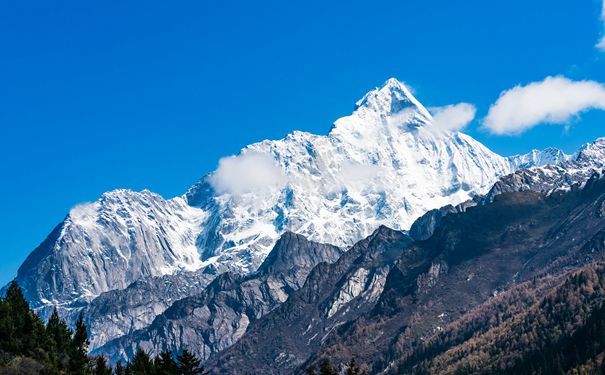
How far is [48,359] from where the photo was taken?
149625 mm

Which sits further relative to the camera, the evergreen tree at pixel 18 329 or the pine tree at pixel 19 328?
the pine tree at pixel 19 328

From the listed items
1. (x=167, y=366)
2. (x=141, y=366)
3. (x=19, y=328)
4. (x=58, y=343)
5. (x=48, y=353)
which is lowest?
(x=167, y=366)

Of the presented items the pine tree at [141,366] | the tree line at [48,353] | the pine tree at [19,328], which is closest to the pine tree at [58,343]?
the tree line at [48,353]

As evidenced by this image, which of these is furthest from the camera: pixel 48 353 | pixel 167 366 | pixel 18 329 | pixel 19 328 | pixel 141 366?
pixel 19 328

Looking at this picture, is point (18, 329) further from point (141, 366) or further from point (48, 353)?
point (141, 366)

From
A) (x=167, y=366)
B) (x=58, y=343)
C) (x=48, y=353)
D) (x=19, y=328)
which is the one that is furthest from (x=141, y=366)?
(x=19, y=328)

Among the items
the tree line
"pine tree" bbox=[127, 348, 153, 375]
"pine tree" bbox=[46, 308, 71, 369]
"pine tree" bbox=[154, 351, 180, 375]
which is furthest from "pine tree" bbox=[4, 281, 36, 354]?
"pine tree" bbox=[154, 351, 180, 375]

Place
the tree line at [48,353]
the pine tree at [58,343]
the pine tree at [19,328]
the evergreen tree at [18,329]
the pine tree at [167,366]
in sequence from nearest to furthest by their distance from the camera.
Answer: the pine tree at [167,366]
the tree line at [48,353]
the evergreen tree at [18,329]
the pine tree at [19,328]
the pine tree at [58,343]

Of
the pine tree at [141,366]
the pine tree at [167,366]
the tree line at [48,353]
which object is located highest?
the tree line at [48,353]

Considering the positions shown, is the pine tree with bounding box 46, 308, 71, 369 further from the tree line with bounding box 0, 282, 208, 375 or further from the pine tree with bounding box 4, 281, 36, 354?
the pine tree with bounding box 4, 281, 36, 354

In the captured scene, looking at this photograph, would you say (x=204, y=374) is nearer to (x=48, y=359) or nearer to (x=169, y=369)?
(x=169, y=369)

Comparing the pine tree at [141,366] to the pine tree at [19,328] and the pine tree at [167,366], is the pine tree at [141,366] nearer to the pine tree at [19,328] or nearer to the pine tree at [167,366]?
the pine tree at [167,366]

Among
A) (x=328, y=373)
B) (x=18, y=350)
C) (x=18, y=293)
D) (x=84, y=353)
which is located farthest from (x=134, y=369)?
(x=328, y=373)

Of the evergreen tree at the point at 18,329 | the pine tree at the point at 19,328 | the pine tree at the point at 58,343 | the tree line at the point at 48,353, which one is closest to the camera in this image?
the tree line at the point at 48,353
